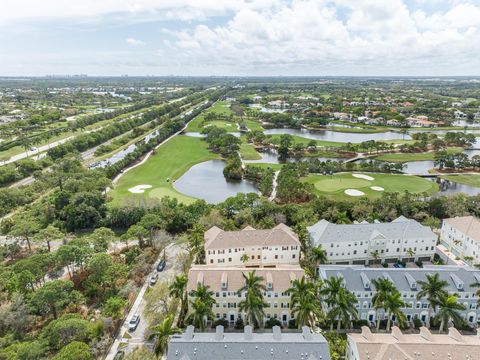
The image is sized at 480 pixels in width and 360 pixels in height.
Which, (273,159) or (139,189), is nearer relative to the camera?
(139,189)

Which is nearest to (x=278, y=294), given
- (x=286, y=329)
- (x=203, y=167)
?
(x=286, y=329)

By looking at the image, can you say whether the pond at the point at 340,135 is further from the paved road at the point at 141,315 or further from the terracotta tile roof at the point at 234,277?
the terracotta tile roof at the point at 234,277

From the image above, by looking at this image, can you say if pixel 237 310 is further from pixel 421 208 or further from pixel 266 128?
pixel 266 128

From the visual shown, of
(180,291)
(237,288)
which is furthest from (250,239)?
(180,291)

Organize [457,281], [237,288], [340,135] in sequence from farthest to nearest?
[340,135]
[457,281]
[237,288]

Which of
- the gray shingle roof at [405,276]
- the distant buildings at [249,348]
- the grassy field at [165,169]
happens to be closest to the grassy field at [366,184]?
the grassy field at [165,169]

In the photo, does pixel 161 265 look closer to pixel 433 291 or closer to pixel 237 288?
pixel 237 288

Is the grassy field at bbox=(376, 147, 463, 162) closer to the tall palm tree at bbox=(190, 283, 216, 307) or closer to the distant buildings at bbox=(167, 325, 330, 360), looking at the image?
the tall palm tree at bbox=(190, 283, 216, 307)

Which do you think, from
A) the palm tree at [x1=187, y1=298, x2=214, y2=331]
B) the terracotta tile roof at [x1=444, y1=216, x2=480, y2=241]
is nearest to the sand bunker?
the palm tree at [x1=187, y1=298, x2=214, y2=331]
